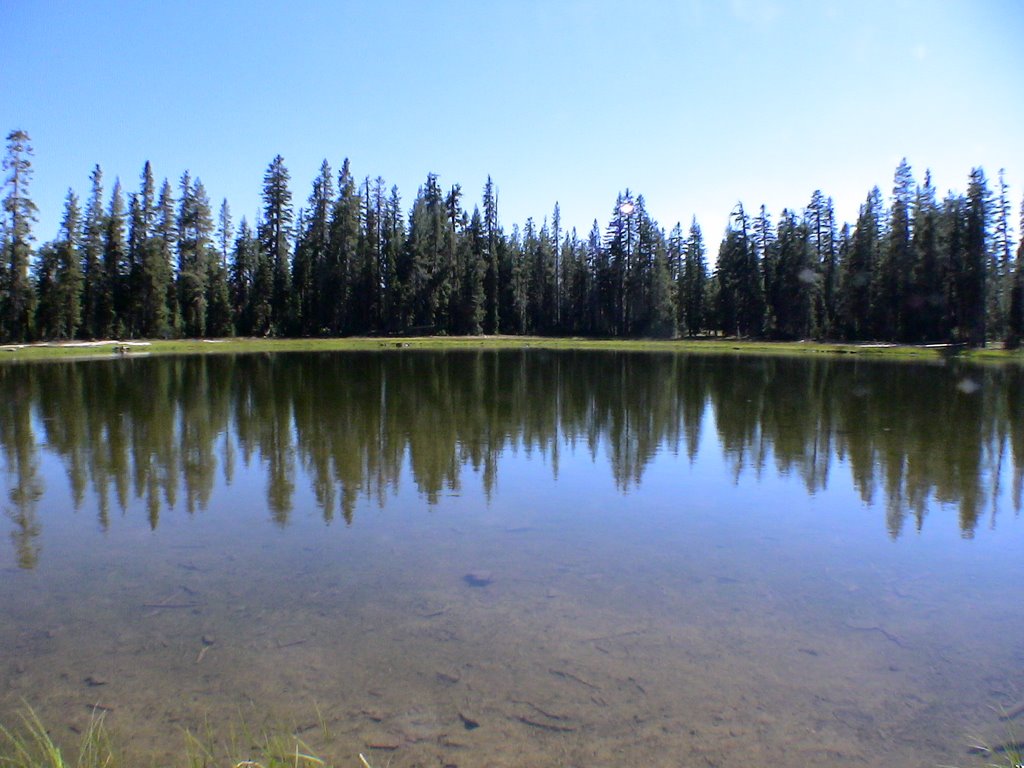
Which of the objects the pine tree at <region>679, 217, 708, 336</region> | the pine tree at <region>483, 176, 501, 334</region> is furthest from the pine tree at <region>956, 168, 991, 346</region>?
the pine tree at <region>483, 176, 501, 334</region>

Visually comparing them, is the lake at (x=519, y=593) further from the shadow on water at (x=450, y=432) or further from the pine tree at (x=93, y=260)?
the pine tree at (x=93, y=260)

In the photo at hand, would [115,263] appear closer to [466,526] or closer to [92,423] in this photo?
[92,423]

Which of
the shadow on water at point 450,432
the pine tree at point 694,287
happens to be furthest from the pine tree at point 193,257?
the pine tree at point 694,287

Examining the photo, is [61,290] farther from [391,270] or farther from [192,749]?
[192,749]

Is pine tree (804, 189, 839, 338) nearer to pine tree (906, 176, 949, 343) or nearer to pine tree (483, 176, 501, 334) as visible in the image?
pine tree (906, 176, 949, 343)

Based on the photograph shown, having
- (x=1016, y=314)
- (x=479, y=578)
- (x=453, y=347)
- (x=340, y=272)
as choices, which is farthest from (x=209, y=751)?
(x=340, y=272)

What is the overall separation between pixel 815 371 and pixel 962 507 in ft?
95.9

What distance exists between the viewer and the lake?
5.11 metres

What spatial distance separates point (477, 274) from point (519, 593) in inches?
2948

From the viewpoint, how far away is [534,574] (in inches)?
308

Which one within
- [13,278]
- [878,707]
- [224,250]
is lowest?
[878,707]

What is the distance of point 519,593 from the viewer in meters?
7.28

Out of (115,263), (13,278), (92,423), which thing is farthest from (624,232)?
(92,423)

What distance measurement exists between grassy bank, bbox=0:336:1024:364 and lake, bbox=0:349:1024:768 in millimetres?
37964
